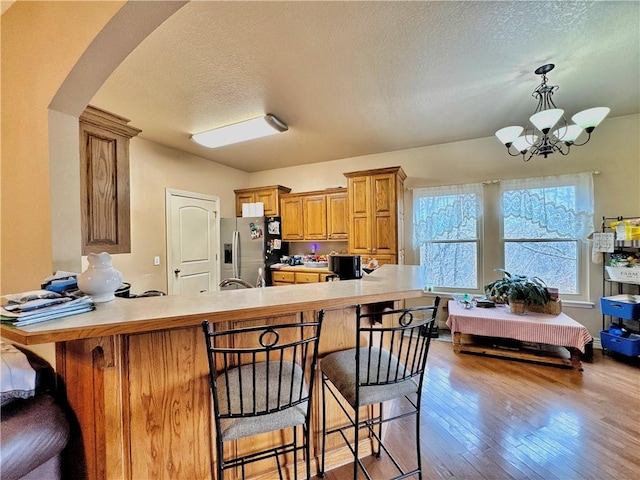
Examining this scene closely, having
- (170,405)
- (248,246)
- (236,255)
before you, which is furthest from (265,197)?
(170,405)

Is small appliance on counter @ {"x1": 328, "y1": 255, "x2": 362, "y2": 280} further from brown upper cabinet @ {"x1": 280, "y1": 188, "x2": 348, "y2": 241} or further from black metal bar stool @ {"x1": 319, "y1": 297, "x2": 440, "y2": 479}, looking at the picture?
brown upper cabinet @ {"x1": 280, "y1": 188, "x2": 348, "y2": 241}

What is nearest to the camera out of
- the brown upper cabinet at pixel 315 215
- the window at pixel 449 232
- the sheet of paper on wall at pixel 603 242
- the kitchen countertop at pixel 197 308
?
the kitchen countertop at pixel 197 308

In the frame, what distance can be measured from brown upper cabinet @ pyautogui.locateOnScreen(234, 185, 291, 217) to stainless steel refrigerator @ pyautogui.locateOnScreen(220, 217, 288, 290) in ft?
0.82

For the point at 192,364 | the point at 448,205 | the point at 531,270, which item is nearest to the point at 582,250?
the point at 531,270

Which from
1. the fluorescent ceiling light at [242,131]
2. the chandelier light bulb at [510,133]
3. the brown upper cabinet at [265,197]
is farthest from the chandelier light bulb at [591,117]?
the brown upper cabinet at [265,197]

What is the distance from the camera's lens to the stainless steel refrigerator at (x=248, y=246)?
4.64m

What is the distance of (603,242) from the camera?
3.18 metres

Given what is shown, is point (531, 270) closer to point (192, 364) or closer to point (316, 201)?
point (316, 201)

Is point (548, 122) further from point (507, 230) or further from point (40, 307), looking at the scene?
point (40, 307)

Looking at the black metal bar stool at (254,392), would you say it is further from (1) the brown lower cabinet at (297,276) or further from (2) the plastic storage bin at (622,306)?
(2) the plastic storage bin at (622,306)

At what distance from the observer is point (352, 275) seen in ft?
6.52

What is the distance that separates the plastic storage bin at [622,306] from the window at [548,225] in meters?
0.40

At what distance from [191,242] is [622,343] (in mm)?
5568

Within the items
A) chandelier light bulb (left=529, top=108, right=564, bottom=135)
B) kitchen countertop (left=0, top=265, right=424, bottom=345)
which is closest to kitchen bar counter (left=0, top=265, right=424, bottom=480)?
kitchen countertop (left=0, top=265, right=424, bottom=345)
